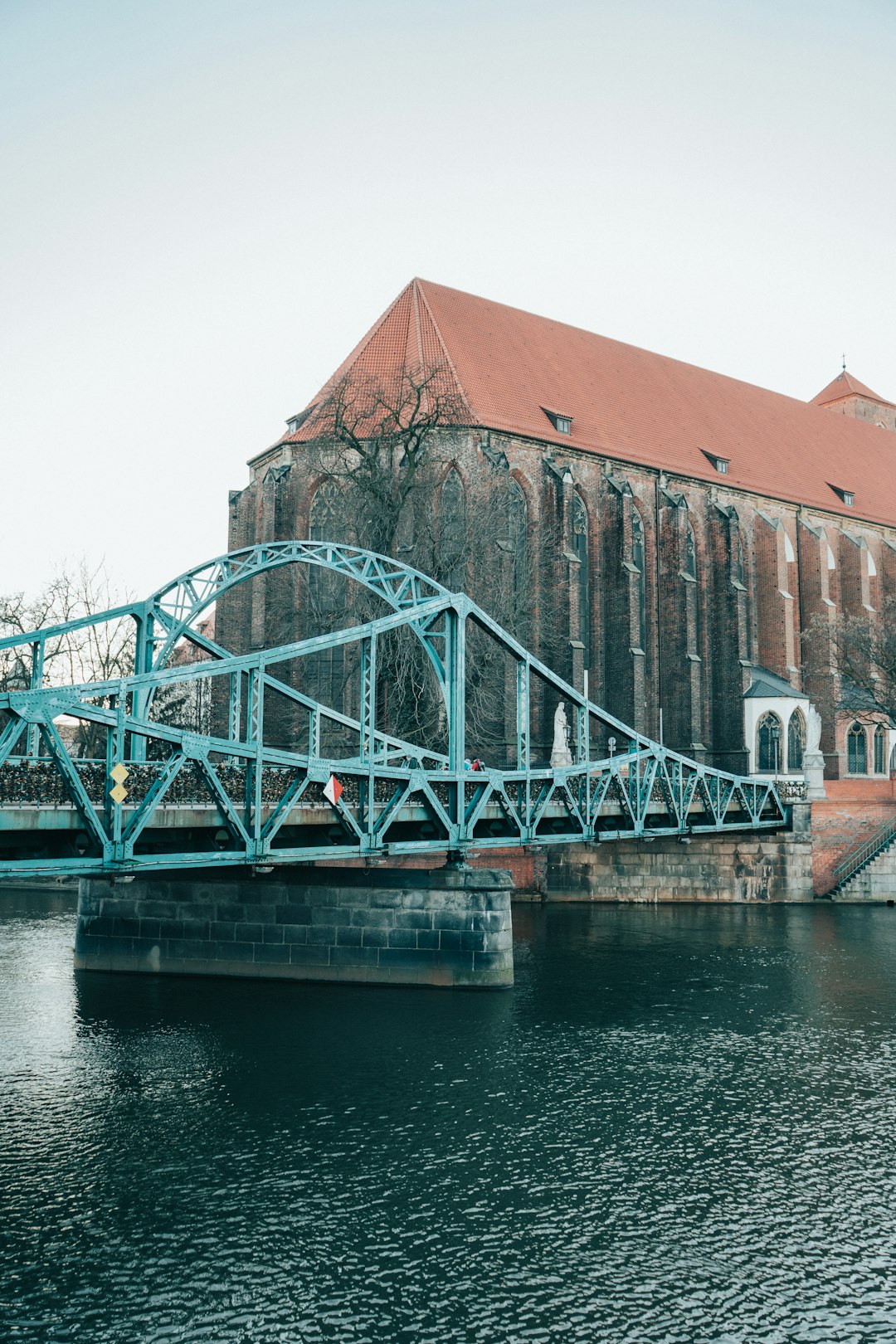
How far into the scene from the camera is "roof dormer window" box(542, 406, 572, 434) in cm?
4359

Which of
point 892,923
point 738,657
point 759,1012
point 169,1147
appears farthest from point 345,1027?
point 738,657

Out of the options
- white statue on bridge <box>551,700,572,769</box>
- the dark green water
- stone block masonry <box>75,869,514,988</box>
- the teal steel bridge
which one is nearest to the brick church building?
white statue on bridge <box>551,700,572,769</box>

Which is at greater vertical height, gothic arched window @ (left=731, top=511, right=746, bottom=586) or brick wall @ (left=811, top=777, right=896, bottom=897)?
gothic arched window @ (left=731, top=511, right=746, bottom=586)

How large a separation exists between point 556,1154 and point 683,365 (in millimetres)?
49230

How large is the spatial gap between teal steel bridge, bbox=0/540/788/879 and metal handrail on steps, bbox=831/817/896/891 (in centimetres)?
586

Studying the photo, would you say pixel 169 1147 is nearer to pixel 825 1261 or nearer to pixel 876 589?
pixel 825 1261

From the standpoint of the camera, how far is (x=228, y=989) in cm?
2109

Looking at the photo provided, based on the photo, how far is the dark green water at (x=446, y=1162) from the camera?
931 centimetres

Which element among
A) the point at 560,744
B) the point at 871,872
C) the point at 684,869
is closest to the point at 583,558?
the point at 560,744

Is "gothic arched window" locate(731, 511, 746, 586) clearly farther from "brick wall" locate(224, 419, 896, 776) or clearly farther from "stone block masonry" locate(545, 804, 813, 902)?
"stone block masonry" locate(545, 804, 813, 902)

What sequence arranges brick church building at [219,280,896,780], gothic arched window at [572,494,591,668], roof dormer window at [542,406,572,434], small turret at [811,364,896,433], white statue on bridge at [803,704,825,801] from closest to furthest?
1. white statue on bridge at [803,704,825,801]
2. brick church building at [219,280,896,780]
3. gothic arched window at [572,494,591,668]
4. roof dormer window at [542,406,572,434]
5. small turret at [811,364,896,433]

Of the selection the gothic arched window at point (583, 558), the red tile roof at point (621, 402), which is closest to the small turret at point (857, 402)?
the red tile roof at point (621, 402)

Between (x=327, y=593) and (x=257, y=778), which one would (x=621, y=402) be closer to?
(x=327, y=593)

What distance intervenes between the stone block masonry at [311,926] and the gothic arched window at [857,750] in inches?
1262
